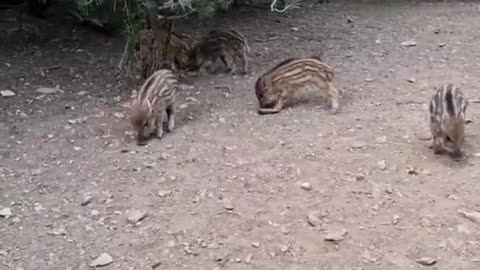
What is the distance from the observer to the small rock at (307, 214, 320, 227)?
4.33 metres

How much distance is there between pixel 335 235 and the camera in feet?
13.9

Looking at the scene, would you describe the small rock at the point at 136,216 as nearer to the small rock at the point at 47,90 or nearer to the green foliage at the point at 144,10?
the green foliage at the point at 144,10

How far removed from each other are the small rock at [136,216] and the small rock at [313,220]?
0.88 meters

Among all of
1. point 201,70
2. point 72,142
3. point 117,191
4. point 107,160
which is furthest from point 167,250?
point 201,70

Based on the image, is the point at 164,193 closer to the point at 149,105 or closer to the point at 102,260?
the point at 102,260

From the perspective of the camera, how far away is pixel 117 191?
4773mm

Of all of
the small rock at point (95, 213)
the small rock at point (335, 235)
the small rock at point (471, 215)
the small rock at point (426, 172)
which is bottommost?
the small rock at point (95, 213)

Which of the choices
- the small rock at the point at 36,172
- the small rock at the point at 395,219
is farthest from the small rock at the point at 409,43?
the small rock at the point at 36,172

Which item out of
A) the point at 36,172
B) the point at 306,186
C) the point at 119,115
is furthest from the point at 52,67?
the point at 306,186

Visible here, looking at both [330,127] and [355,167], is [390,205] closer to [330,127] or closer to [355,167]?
[355,167]

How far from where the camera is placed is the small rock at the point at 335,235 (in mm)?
4191

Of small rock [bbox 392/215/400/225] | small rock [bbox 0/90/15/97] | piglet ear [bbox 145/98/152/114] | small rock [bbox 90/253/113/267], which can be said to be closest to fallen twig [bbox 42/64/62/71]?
small rock [bbox 0/90/15/97]

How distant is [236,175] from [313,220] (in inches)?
27.7

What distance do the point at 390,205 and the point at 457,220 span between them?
1.22ft
